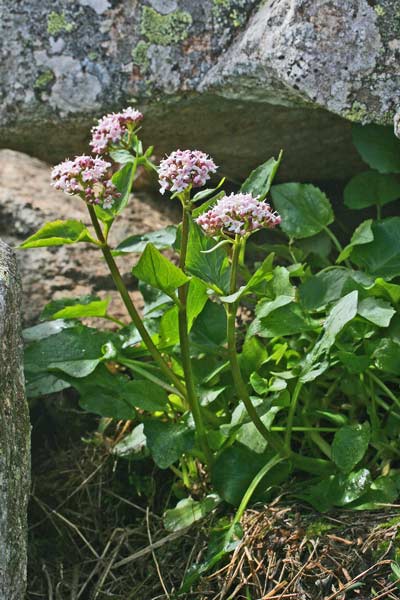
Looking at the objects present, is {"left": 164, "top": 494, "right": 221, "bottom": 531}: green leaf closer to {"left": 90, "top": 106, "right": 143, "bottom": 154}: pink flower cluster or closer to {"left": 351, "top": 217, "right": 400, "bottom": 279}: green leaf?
{"left": 351, "top": 217, "right": 400, "bottom": 279}: green leaf

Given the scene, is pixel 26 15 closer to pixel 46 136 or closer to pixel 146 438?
pixel 46 136

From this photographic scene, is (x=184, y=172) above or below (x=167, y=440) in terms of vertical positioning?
above

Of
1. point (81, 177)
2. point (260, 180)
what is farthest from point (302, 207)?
point (81, 177)

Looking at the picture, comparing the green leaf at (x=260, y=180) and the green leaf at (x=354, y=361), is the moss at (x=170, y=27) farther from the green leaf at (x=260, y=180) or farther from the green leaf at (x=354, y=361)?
the green leaf at (x=354, y=361)

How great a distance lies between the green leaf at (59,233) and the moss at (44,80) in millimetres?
862

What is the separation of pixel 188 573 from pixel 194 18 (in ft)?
5.45

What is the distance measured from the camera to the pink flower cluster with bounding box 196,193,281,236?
6.54 feet

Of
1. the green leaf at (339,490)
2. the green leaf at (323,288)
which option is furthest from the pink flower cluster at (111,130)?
the green leaf at (339,490)

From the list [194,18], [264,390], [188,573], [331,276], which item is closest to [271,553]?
[188,573]

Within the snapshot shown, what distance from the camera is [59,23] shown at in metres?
2.89

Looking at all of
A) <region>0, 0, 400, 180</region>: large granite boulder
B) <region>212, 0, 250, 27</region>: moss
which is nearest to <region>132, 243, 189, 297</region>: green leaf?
<region>0, 0, 400, 180</region>: large granite boulder

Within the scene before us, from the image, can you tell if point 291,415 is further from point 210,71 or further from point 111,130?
point 210,71

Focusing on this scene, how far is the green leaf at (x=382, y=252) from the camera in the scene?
97.7 inches

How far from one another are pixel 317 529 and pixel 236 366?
17.0 inches
